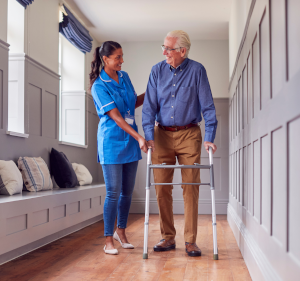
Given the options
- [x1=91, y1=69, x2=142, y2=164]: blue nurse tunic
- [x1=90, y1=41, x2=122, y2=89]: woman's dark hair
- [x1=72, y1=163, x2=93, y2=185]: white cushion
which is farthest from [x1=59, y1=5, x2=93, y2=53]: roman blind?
[x1=91, y1=69, x2=142, y2=164]: blue nurse tunic

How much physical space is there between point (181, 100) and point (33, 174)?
1518mm

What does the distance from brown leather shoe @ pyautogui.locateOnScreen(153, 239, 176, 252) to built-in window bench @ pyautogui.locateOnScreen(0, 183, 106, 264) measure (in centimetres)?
87

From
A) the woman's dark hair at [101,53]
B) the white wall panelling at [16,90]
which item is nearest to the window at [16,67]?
the white wall panelling at [16,90]

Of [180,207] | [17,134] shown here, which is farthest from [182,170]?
[180,207]

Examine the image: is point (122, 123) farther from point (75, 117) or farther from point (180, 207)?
point (180, 207)

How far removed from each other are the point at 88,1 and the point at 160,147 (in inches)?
103

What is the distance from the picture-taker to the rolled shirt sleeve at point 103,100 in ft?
8.29

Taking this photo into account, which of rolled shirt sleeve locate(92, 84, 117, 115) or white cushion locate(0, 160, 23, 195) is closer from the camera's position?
rolled shirt sleeve locate(92, 84, 117, 115)

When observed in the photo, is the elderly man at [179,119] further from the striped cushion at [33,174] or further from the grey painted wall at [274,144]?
the striped cushion at [33,174]

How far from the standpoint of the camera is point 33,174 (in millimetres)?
3182

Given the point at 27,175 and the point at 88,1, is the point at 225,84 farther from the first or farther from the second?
the point at 27,175

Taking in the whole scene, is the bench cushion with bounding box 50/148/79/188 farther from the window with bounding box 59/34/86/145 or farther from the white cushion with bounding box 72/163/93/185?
the window with bounding box 59/34/86/145

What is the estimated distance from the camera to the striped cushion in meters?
3.12

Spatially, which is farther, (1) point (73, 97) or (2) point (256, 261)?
(1) point (73, 97)
